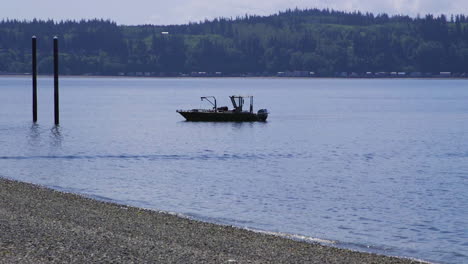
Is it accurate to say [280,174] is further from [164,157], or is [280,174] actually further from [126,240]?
[126,240]

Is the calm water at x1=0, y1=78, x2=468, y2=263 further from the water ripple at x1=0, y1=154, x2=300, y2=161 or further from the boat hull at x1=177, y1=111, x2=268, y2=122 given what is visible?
the boat hull at x1=177, y1=111, x2=268, y2=122

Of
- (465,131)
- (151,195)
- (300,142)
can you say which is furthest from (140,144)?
(465,131)

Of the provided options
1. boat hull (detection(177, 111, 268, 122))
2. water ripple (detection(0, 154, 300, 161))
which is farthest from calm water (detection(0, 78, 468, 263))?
boat hull (detection(177, 111, 268, 122))

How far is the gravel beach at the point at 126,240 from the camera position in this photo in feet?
56.2

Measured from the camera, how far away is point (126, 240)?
19.3 metres

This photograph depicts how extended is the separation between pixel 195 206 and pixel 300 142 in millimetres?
38266

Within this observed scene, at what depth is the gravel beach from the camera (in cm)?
1714

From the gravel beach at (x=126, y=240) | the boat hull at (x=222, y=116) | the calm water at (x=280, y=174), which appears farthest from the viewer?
the boat hull at (x=222, y=116)

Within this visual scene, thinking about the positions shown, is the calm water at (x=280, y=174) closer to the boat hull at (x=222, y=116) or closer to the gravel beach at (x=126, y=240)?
the boat hull at (x=222, y=116)

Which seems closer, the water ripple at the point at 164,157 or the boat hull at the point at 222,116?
the water ripple at the point at 164,157

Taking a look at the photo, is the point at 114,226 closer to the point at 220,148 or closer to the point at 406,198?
the point at 406,198

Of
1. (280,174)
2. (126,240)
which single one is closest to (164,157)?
(280,174)

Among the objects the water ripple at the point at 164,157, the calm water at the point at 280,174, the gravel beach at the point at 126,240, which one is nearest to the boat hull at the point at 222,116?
the calm water at the point at 280,174

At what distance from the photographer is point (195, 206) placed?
32625mm
